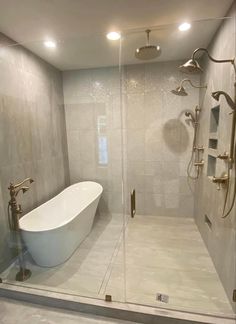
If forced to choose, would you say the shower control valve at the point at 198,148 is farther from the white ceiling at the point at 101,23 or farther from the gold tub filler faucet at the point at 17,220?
the gold tub filler faucet at the point at 17,220

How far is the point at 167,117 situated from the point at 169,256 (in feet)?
6.43

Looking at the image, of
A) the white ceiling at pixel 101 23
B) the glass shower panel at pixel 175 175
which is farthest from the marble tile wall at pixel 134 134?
the white ceiling at pixel 101 23

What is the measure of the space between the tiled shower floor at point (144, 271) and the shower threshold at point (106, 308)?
66 mm

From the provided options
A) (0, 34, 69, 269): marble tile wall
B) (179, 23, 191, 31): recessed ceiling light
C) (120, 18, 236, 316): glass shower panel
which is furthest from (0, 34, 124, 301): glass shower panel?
(179, 23, 191, 31): recessed ceiling light

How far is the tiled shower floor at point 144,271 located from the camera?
168 centimetres

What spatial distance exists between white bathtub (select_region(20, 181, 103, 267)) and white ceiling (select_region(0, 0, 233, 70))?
1.98 meters

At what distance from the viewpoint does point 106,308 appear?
61.8 inches

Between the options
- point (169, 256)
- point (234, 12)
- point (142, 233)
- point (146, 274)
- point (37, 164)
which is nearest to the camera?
point (234, 12)

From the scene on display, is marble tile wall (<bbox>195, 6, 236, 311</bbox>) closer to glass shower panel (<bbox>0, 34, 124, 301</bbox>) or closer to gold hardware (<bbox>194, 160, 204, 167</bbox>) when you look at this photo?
gold hardware (<bbox>194, 160, 204, 167</bbox>)

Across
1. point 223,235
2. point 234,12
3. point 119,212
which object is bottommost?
point 119,212

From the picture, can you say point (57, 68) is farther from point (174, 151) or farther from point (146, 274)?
point (146, 274)

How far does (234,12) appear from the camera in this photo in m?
1.60

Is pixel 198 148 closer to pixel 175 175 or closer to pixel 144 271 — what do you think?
pixel 175 175

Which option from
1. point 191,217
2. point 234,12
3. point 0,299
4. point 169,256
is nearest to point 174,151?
point 191,217
